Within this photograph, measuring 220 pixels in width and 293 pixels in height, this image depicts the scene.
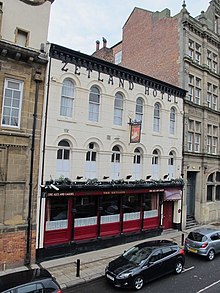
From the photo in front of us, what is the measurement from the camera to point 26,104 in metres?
13.4

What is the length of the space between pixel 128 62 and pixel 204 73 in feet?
27.2

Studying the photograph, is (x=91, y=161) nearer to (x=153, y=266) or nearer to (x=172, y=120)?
(x=153, y=266)

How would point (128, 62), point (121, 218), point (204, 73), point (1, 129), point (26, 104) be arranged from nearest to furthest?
point (1, 129)
point (26, 104)
point (121, 218)
point (204, 73)
point (128, 62)

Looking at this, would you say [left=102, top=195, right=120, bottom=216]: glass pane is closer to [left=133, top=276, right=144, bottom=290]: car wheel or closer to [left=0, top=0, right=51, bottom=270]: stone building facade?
[left=0, top=0, right=51, bottom=270]: stone building facade

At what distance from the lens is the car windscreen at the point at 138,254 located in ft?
37.4

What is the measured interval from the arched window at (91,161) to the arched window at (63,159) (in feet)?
4.25

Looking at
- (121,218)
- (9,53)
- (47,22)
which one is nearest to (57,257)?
(121,218)

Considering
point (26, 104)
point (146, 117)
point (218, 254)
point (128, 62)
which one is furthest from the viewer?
point (128, 62)

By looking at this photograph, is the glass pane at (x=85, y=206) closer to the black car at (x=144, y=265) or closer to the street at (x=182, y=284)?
the black car at (x=144, y=265)

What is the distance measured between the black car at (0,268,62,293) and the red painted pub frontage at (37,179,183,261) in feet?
15.8

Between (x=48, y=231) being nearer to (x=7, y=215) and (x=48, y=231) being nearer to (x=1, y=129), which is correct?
(x=7, y=215)

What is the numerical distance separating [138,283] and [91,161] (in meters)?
7.36

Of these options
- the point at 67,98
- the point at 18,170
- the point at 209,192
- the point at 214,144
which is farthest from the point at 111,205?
the point at 214,144

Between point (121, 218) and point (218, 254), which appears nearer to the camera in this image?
point (218, 254)
